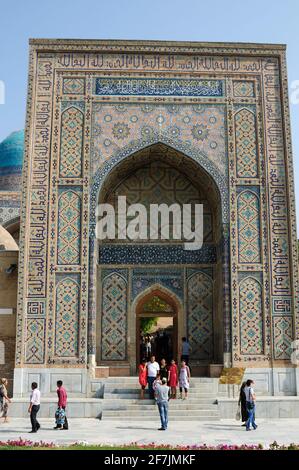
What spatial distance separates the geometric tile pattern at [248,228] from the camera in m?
10.6

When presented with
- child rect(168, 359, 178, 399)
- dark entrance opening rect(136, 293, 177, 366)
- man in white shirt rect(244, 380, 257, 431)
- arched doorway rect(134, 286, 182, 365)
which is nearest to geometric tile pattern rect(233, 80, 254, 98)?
arched doorway rect(134, 286, 182, 365)

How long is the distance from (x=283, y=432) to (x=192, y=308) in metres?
4.01

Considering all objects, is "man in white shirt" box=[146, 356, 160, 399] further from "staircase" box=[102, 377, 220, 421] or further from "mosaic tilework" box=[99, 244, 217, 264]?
"mosaic tilework" box=[99, 244, 217, 264]

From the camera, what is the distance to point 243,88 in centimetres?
1123

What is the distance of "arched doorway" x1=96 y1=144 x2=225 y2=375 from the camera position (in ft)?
36.9

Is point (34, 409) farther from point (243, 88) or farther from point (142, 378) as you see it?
point (243, 88)

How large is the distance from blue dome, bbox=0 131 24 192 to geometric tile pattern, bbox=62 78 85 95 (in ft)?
25.9

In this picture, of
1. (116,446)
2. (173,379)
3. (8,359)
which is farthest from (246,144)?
(116,446)

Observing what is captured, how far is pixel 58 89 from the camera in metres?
11.0

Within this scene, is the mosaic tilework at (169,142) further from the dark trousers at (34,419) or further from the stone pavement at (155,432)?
the dark trousers at (34,419)

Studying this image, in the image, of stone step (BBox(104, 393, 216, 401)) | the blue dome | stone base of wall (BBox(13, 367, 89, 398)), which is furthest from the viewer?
the blue dome
